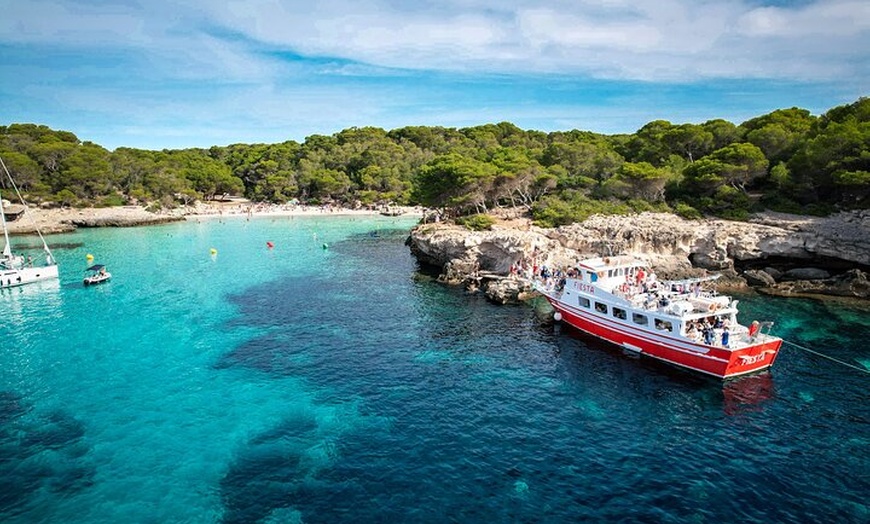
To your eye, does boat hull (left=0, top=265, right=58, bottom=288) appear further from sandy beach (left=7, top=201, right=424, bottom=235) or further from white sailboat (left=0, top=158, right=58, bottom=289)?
sandy beach (left=7, top=201, right=424, bottom=235)

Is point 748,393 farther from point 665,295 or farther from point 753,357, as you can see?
point 665,295

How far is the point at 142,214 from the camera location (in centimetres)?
11388

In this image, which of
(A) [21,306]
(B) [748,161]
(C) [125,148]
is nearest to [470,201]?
(B) [748,161]

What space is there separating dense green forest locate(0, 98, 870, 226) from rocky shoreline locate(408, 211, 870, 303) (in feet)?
19.0

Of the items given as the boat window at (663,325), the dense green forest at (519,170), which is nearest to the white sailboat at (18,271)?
the dense green forest at (519,170)

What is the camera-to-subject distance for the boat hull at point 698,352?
3247cm

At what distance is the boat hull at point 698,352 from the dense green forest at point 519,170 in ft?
97.9

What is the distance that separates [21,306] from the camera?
164 ft

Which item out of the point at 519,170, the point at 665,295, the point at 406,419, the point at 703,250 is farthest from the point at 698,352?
the point at 519,170

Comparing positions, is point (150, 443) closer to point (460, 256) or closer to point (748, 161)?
point (460, 256)

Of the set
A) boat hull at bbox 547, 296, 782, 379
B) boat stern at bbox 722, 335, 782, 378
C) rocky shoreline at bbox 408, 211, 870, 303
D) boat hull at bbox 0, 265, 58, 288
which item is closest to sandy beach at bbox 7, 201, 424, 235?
boat hull at bbox 0, 265, 58, 288

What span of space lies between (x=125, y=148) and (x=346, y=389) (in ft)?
490

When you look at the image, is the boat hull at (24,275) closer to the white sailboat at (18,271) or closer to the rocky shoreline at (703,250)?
the white sailboat at (18,271)

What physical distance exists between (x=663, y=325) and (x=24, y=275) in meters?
68.5
